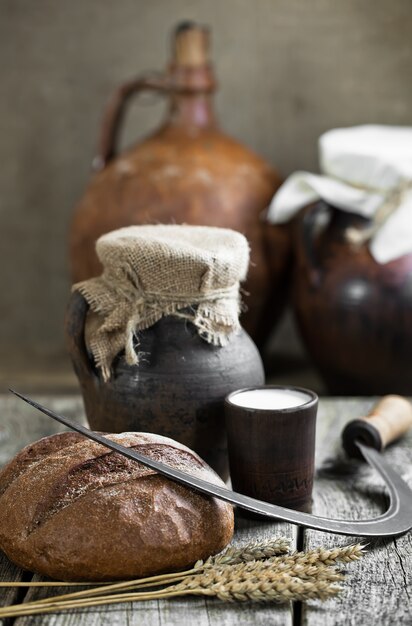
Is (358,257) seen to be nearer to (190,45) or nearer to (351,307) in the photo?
(351,307)

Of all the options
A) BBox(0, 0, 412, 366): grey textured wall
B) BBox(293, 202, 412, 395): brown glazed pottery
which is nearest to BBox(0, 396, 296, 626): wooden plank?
BBox(293, 202, 412, 395): brown glazed pottery

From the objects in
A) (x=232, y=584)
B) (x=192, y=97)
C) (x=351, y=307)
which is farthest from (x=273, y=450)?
(x=192, y=97)

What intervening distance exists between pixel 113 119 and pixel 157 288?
4.76 feet

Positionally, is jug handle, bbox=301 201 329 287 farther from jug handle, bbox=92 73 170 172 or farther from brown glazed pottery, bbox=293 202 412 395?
jug handle, bbox=92 73 170 172

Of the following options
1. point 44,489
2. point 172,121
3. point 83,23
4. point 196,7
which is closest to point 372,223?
point 172,121

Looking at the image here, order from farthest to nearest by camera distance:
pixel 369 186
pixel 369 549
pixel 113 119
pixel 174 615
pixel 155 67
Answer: pixel 155 67
pixel 113 119
pixel 369 186
pixel 369 549
pixel 174 615

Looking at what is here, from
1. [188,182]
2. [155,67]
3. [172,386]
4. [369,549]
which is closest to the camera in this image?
[369,549]

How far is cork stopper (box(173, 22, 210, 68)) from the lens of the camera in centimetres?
226

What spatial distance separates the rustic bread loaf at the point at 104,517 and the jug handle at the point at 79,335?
0.63 ft

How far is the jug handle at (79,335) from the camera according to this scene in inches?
44.5

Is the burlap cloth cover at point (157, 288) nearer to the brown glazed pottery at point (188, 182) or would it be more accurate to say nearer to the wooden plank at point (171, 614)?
the wooden plank at point (171, 614)

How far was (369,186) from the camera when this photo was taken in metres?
2.05

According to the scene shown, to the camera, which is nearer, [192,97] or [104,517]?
[104,517]

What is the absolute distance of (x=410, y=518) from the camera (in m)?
1.01
